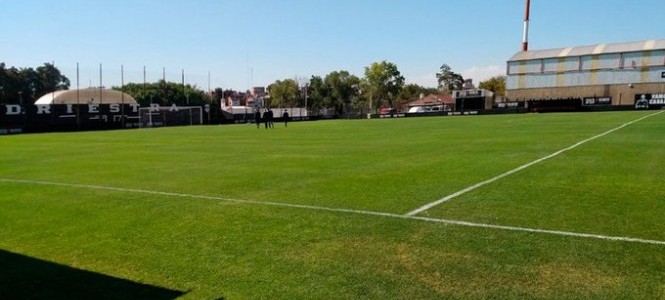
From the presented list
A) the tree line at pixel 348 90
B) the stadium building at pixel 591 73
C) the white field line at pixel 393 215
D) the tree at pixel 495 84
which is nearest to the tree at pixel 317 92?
the tree line at pixel 348 90

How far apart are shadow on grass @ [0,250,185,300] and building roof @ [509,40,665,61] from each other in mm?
91843

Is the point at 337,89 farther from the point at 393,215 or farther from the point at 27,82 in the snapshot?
the point at 393,215

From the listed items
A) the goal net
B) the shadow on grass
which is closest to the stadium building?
the goal net

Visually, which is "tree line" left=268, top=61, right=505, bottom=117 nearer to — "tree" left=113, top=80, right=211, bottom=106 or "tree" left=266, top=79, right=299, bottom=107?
"tree" left=266, top=79, right=299, bottom=107

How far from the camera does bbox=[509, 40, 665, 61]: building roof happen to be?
79.2 m

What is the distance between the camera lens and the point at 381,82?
129 meters

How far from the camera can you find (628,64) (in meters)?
79.9

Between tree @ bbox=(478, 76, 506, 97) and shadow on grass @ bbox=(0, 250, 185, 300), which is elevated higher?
tree @ bbox=(478, 76, 506, 97)

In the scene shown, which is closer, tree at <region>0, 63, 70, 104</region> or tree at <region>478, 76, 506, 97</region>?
tree at <region>0, 63, 70, 104</region>

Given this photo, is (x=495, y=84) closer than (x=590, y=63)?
No

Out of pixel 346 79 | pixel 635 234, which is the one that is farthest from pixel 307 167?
pixel 346 79

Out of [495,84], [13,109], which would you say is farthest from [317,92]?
[13,109]

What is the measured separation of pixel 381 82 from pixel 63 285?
12637 centimetres

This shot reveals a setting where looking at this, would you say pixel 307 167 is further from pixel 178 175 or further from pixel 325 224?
pixel 325 224
